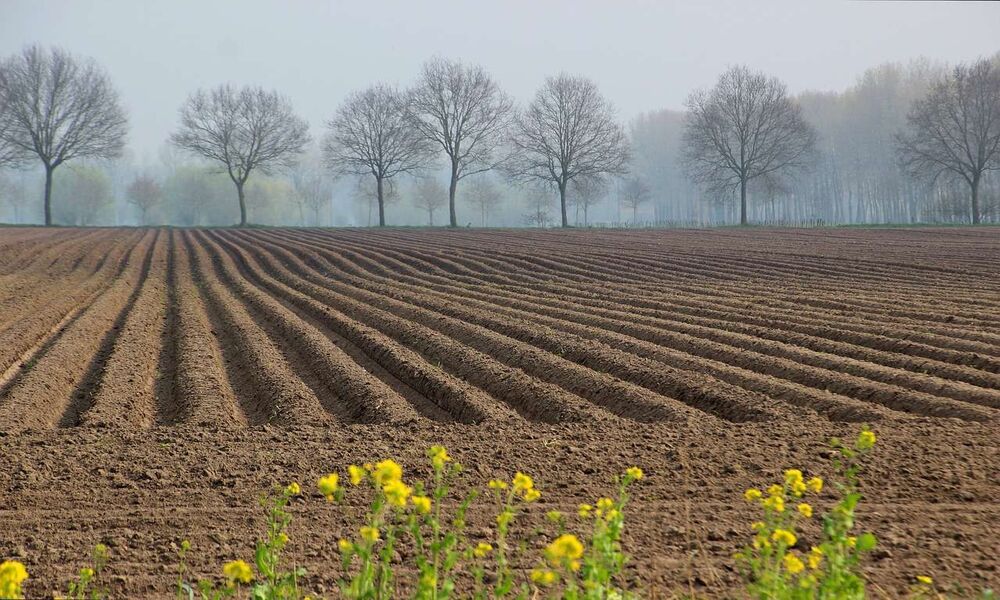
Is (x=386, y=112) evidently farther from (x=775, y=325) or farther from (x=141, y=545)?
(x=141, y=545)

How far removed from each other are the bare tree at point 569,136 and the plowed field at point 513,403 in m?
39.5

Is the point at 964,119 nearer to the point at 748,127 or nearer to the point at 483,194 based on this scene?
the point at 748,127

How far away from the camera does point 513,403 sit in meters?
9.53

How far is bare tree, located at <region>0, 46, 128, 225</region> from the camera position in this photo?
56906 millimetres

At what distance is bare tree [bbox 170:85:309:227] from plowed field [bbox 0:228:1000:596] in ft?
145

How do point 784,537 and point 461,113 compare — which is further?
point 461,113

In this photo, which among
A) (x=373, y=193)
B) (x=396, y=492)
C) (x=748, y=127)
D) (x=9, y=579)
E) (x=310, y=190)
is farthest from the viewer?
(x=310, y=190)

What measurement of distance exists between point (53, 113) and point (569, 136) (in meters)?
34.1

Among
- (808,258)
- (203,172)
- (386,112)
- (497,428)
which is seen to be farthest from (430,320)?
(203,172)

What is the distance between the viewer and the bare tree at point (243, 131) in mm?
62438

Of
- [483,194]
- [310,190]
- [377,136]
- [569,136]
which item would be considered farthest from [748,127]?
[310,190]

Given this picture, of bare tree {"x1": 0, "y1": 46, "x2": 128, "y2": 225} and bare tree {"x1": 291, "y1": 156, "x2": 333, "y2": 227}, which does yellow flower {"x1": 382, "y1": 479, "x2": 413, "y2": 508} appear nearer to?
bare tree {"x1": 0, "y1": 46, "x2": 128, "y2": 225}

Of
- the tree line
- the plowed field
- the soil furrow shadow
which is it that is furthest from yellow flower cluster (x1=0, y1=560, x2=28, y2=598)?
the tree line

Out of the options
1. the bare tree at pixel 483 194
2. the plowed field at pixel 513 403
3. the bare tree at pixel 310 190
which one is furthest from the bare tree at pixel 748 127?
the bare tree at pixel 310 190
